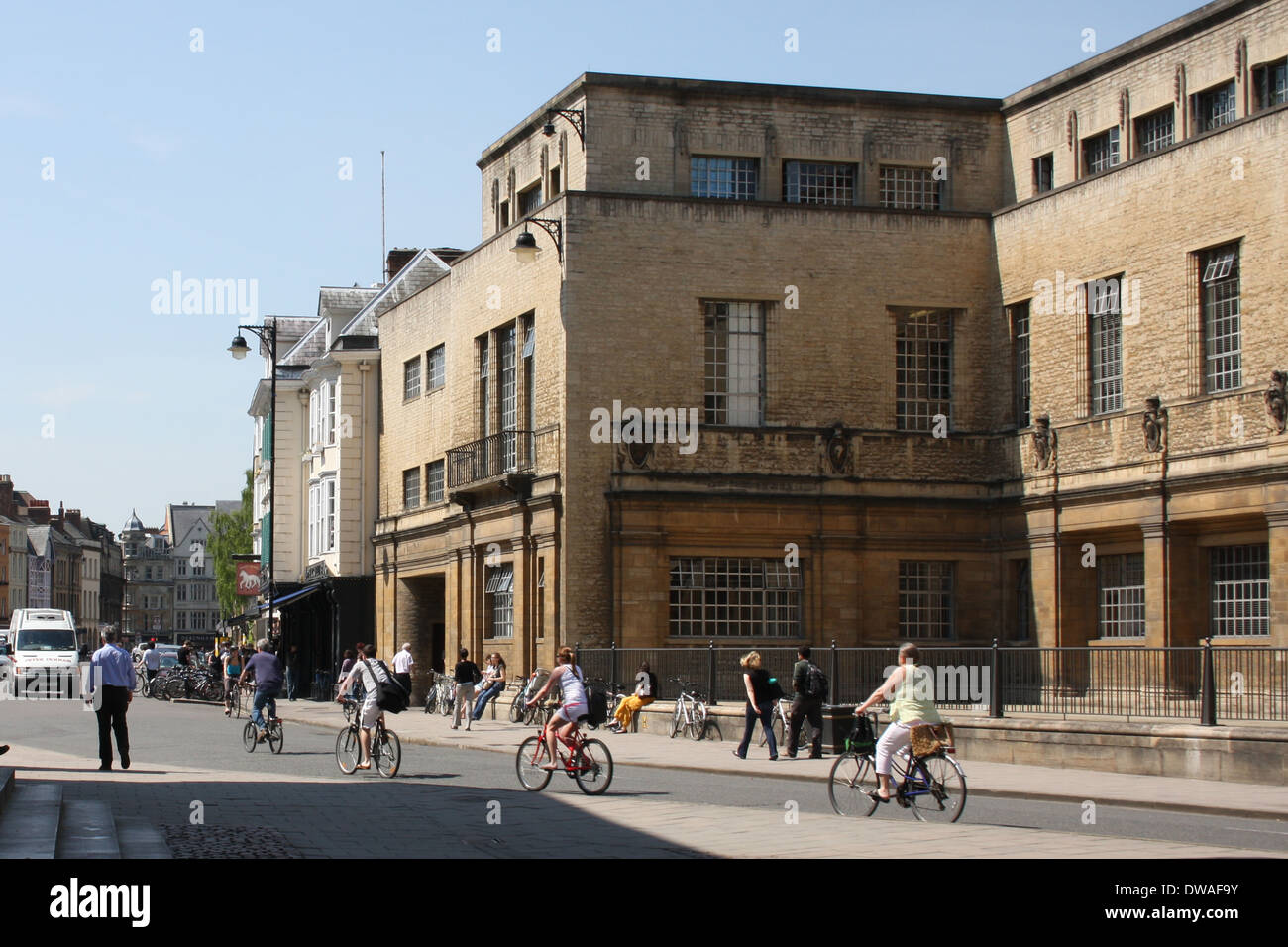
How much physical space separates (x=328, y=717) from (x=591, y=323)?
11826 mm

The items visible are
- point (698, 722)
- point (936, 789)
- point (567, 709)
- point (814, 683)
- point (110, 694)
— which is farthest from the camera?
point (698, 722)

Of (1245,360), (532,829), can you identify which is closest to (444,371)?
(1245,360)

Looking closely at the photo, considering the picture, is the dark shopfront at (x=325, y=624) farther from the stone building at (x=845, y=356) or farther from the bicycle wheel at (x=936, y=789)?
the bicycle wheel at (x=936, y=789)

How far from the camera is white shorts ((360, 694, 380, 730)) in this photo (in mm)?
22141

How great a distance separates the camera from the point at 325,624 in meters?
54.9

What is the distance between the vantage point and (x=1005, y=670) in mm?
26281

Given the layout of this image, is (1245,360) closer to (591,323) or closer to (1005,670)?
(1005,670)

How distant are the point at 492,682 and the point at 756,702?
442 inches

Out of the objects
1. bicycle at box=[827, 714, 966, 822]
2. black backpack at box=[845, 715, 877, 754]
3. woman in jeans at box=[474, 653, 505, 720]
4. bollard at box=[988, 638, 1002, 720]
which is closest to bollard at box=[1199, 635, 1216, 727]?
bollard at box=[988, 638, 1002, 720]

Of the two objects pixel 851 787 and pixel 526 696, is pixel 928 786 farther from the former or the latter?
pixel 526 696

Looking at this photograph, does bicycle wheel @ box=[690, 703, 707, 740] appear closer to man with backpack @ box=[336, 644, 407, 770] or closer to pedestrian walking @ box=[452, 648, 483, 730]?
pedestrian walking @ box=[452, 648, 483, 730]

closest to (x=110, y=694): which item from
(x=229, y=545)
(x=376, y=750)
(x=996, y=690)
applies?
(x=376, y=750)

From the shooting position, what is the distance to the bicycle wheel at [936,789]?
16688mm

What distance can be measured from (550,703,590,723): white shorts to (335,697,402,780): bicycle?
3491 mm
